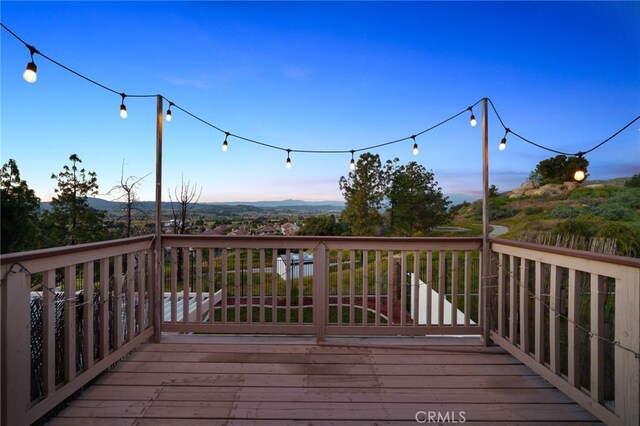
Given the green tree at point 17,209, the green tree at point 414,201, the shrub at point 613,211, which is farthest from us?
the green tree at point 17,209

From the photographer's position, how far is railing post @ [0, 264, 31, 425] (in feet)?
4.55

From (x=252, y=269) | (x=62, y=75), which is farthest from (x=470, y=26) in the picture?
(x=62, y=75)

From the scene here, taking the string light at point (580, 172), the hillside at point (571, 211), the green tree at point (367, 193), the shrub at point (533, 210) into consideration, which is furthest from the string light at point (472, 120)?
the shrub at point (533, 210)

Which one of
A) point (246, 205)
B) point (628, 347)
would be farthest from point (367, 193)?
point (628, 347)

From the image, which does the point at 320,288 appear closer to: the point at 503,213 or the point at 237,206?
the point at 237,206

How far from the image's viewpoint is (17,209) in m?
5.82

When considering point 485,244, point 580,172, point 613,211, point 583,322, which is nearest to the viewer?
point 580,172

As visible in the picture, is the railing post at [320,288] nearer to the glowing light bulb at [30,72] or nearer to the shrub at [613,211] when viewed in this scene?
the glowing light bulb at [30,72]

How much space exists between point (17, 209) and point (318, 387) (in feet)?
22.7

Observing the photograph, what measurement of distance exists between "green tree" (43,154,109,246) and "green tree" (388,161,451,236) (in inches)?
230

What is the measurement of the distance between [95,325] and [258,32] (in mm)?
4248

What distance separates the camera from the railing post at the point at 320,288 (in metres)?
2.67

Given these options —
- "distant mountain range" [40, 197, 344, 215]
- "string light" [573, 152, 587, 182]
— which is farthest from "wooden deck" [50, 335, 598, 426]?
"distant mountain range" [40, 197, 344, 215]

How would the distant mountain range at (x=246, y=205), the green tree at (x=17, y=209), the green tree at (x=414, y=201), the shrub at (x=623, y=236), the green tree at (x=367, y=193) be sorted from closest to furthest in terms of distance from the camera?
the shrub at (x=623, y=236)
the distant mountain range at (x=246, y=205)
the green tree at (x=367, y=193)
the green tree at (x=414, y=201)
the green tree at (x=17, y=209)
